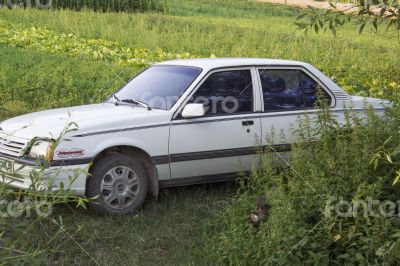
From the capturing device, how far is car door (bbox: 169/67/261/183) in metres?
6.98

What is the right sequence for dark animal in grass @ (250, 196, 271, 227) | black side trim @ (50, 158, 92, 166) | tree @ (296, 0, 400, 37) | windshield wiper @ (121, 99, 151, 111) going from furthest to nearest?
1. windshield wiper @ (121, 99, 151, 111)
2. black side trim @ (50, 158, 92, 166)
3. dark animal in grass @ (250, 196, 271, 227)
4. tree @ (296, 0, 400, 37)

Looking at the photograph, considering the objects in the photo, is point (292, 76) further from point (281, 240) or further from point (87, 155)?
point (281, 240)

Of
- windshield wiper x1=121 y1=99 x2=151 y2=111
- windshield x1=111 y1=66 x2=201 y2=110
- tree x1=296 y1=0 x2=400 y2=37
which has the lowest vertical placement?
windshield wiper x1=121 y1=99 x2=151 y2=111

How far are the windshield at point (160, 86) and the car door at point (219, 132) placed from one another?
19 cm

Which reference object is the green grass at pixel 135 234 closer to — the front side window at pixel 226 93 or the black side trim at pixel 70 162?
the black side trim at pixel 70 162

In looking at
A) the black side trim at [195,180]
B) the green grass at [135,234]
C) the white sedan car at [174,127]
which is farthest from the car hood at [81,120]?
the green grass at [135,234]

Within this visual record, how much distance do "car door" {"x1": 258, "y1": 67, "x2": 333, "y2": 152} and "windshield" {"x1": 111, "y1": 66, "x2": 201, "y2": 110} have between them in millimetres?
835

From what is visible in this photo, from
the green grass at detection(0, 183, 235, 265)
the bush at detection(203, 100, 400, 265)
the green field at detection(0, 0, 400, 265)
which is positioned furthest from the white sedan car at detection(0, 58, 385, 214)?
the bush at detection(203, 100, 400, 265)

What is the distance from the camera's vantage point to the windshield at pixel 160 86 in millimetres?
7289

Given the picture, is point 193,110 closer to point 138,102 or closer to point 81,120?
point 138,102

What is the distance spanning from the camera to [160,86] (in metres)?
7.54

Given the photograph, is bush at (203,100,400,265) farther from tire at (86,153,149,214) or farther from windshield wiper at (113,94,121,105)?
windshield wiper at (113,94,121,105)

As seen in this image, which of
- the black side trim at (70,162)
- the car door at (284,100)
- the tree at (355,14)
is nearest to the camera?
the tree at (355,14)

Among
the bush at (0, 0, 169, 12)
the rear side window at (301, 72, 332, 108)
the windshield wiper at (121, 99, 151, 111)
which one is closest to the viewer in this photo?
the windshield wiper at (121, 99, 151, 111)
